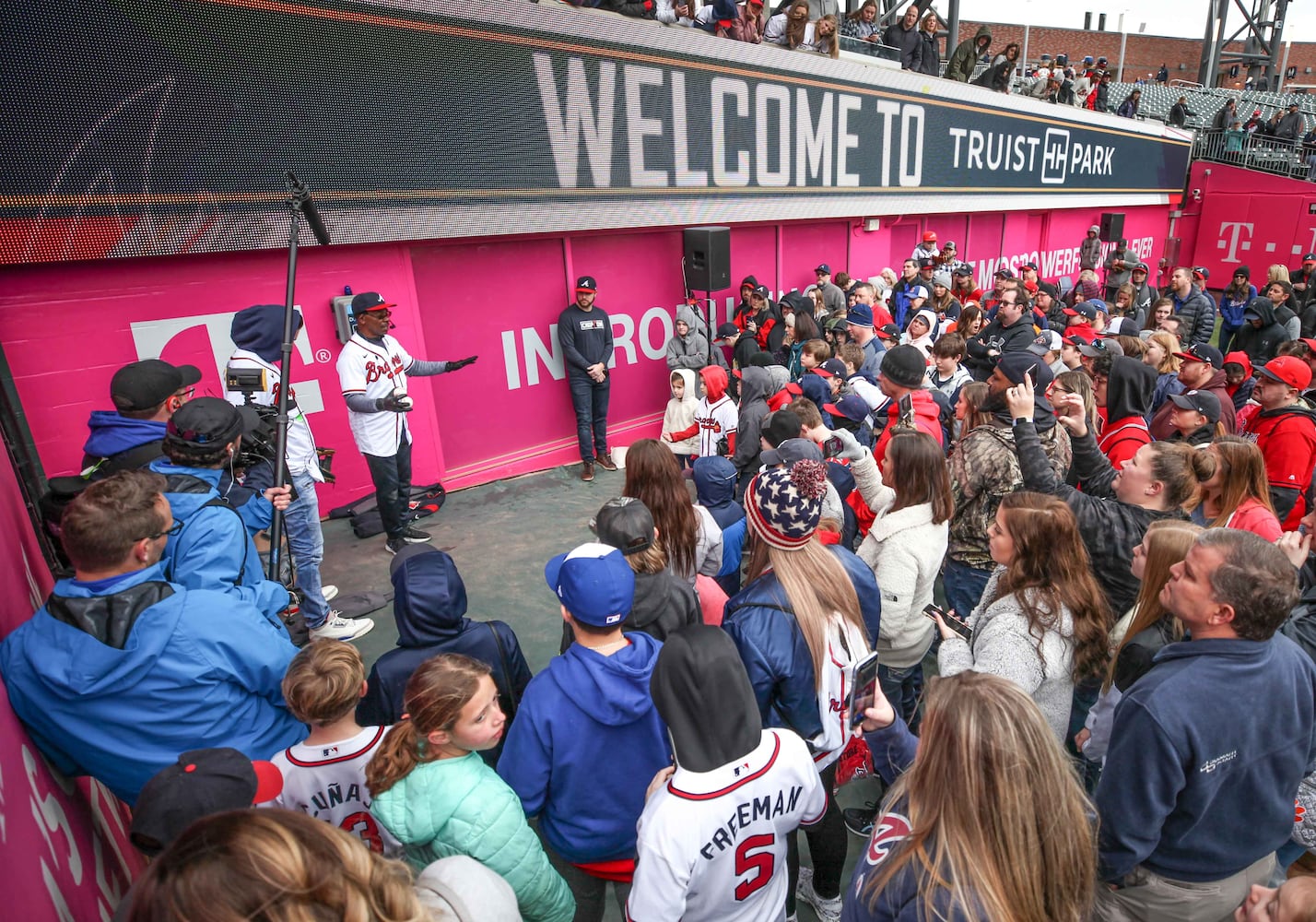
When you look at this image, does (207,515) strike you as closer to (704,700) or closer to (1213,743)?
(704,700)

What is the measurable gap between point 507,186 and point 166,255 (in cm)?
285

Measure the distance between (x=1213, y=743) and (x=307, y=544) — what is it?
4.53 meters

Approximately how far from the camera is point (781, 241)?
33.8ft

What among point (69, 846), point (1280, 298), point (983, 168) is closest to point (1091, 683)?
point (69, 846)

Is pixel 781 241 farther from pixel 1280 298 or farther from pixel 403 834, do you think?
pixel 403 834

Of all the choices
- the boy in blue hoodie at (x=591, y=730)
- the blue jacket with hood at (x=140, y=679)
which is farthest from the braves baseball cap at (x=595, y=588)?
the blue jacket with hood at (x=140, y=679)

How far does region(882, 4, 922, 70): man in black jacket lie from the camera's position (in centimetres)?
1268

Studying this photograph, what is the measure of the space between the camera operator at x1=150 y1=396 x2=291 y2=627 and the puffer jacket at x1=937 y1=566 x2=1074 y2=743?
2546 mm

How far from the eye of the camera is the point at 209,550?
2.69 m

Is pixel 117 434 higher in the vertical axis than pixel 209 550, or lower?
higher

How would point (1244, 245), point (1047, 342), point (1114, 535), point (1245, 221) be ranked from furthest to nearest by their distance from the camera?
1. point (1244, 245)
2. point (1245, 221)
3. point (1047, 342)
4. point (1114, 535)

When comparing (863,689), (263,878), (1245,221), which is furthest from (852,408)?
(1245,221)

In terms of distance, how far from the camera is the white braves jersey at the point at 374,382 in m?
5.20

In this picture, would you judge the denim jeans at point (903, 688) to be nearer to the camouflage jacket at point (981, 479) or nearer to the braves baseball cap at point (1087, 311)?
the camouflage jacket at point (981, 479)
